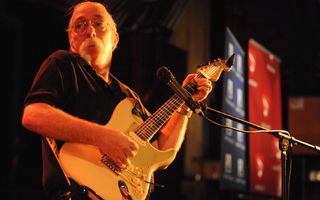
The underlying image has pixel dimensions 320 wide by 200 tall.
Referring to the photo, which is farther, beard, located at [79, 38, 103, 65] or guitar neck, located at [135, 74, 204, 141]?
beard, located at [79, 38, 103, 65]

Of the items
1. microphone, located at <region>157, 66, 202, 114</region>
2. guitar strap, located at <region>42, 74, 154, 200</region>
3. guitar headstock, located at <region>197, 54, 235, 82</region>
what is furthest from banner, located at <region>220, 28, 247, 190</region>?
guitar strap, located at <region>42, 74, 154, 200</region>

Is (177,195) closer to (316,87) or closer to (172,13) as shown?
(172,13)

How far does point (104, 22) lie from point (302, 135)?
2.80 metres

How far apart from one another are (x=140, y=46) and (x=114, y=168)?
2.67 metres

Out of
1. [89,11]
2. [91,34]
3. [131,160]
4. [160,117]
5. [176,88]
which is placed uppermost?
[89,11]

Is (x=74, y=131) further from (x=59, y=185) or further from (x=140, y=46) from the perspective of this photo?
(x=140, y=46)

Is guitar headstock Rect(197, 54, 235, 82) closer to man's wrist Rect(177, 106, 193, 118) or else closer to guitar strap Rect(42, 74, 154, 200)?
man's wrist Rect(177, 106, 193, 118)

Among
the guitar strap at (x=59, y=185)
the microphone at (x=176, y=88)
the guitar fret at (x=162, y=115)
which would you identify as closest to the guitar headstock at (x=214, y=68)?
the guitar fret at (x=162, y=115)

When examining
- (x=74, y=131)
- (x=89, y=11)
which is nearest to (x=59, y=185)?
(x=74, y=131)

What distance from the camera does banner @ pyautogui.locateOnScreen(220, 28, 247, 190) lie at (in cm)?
416

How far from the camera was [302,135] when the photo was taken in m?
4.84

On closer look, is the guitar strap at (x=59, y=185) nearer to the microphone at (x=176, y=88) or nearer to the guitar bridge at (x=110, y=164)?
the guitar bridge at (x=110, y=164)

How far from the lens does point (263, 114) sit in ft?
15.9

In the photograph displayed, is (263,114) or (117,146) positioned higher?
(263,114)
